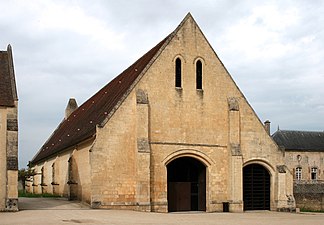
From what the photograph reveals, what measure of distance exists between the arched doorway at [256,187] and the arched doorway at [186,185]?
117 inches

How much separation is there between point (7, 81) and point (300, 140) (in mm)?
42144

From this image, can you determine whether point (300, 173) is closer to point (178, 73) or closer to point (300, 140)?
point (300, 140)

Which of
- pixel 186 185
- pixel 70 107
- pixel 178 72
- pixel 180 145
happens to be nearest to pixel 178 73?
pixel 178 72

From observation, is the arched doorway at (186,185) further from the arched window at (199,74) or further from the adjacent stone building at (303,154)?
the adjacent stone building at (303,154)

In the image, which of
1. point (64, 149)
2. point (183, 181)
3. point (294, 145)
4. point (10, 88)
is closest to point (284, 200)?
point (183, 181)

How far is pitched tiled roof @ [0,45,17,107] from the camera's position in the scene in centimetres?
2669

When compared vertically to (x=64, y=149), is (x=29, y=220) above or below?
below

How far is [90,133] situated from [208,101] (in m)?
7.77

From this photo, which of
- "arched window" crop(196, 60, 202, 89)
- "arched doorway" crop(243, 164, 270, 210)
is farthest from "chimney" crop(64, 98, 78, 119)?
"arched doorway" crop(243, 164, 270, 210)

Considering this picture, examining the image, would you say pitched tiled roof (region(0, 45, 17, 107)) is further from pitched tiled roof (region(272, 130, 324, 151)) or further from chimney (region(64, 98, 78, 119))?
pitched tiled roof (region(272, 130, 324, 151))

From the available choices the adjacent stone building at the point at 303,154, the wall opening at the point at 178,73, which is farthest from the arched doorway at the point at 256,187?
the adjacent stone building at the point at 303,154

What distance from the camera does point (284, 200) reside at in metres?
33.1

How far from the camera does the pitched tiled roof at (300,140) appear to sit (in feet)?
199

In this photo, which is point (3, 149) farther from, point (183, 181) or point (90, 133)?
point (183, 181)
